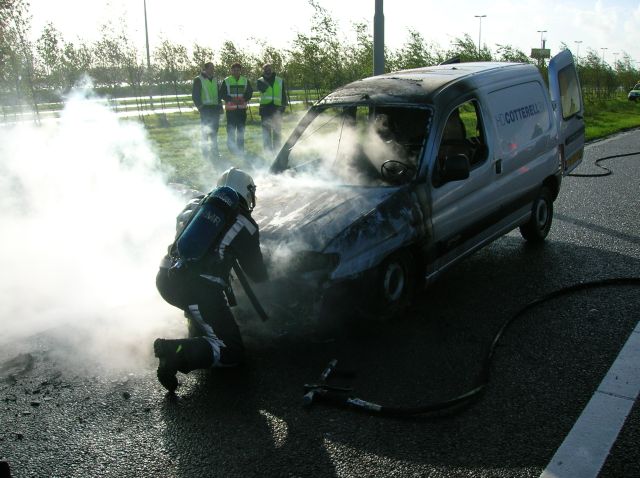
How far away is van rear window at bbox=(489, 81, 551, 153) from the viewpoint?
20.6 feet

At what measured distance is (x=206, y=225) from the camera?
427cm

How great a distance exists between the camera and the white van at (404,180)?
476 centimetres

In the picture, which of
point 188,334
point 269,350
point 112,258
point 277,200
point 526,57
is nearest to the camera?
point 269,350

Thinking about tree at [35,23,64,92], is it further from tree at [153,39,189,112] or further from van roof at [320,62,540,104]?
van roof at [320,62,540,104]

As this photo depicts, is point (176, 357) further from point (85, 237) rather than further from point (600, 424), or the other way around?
point (85, 237)

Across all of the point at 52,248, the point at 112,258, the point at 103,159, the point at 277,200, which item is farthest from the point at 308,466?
the point at 103,159

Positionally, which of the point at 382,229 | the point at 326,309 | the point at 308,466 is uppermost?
the point at 382,229

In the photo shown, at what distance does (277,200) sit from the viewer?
→ 5.45 metres

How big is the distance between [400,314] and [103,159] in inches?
348

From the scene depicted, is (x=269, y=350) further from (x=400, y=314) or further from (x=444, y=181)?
(x=444, y=181)

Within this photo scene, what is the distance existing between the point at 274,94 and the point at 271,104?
24 cm

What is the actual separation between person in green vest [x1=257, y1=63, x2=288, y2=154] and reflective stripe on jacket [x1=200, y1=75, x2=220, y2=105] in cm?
94

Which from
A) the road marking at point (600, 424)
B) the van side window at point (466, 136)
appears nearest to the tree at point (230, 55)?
the van side window at point (466, 136)

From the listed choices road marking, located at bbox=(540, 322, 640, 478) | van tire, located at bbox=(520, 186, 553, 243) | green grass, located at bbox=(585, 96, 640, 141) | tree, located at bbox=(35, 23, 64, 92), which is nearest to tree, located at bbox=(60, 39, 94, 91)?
tree, located at bbox=(35, 23, 64, 92)
